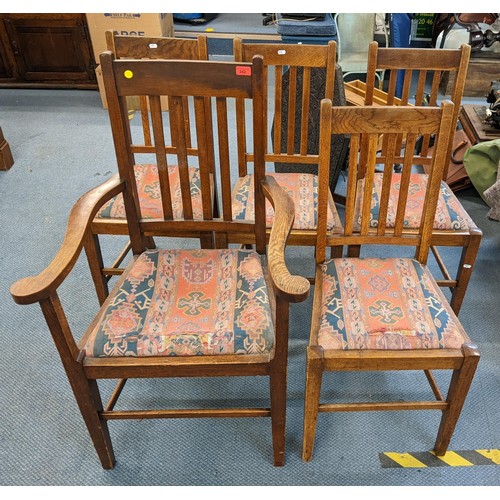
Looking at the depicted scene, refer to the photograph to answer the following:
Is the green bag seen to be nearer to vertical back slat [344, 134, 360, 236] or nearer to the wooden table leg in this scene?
vertical back slat [344, 134, 360, 236]

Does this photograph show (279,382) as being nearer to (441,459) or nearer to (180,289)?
(180,289)

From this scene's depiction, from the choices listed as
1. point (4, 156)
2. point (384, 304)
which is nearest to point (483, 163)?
point (384, 304)

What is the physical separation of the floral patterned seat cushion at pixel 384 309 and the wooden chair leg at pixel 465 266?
0.93 ft

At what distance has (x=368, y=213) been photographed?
1.35 metres

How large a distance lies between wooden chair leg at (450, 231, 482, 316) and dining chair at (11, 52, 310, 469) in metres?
0.69

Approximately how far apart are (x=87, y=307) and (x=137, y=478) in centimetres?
76

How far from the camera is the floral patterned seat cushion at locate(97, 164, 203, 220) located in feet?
5.20

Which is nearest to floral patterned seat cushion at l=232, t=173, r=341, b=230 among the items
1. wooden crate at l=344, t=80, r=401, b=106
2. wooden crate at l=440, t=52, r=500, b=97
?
wooden crate at l=344, t=80, r=401, b=106

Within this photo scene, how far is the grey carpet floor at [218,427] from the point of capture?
4.43 feet

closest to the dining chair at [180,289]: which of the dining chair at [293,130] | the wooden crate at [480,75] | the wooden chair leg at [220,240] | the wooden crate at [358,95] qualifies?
the wooden chair leg at [220,240]
